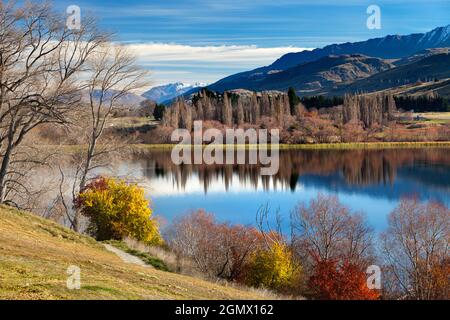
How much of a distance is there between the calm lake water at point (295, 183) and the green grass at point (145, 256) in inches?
386

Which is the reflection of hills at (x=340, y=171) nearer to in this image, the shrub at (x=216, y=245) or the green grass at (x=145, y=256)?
the shrub at (x=216, y=245)

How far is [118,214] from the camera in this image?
29047 mm

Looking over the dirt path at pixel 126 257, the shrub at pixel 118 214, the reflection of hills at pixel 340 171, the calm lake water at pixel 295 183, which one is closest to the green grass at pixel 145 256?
the dirt path at pixel 126 257

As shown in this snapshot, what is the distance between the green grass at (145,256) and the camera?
20359mm

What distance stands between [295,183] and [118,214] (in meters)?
35.5

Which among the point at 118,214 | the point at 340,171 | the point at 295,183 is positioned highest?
the point at 118,214

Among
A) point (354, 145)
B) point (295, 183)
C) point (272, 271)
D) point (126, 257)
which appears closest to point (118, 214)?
point (126, 257)

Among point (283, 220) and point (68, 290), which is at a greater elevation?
point (68, 290)

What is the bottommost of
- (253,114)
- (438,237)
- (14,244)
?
(438,237)

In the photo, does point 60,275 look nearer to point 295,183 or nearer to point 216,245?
point 216,245

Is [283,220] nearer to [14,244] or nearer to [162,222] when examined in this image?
[162,222]

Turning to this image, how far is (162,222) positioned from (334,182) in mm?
28176

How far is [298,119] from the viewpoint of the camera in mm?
121375

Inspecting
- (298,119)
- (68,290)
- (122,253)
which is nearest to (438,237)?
(122,253)
